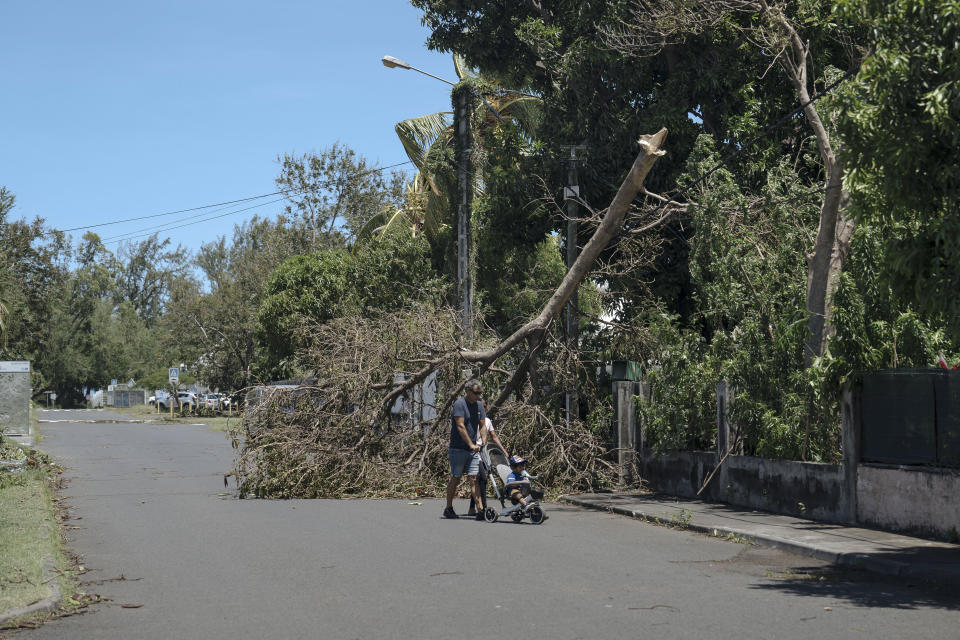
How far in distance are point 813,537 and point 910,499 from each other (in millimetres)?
1309

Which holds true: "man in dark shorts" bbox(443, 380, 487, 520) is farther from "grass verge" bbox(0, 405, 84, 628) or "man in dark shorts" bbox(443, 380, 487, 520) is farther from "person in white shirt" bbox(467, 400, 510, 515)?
"grass verge" bbox(0, 405, 84, 628)

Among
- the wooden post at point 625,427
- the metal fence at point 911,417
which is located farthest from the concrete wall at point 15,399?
the metal fence at point 911,417

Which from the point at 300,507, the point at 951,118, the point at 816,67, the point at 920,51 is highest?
the point at 816,67

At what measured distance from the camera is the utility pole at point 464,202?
2117 centimetres

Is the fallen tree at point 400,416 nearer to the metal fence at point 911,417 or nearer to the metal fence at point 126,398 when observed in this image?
the metal fence at point 911,417

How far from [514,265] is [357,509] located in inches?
764

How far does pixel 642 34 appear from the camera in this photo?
18844mm

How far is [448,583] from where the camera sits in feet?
28.8

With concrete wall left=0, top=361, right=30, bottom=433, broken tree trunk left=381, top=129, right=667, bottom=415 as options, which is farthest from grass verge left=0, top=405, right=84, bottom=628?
concrete wall left=0, top=361, right=30, bottom=433

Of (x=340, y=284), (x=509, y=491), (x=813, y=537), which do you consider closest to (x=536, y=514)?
(x=509, y=491)

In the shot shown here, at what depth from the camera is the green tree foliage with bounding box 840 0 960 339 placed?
27.2ft

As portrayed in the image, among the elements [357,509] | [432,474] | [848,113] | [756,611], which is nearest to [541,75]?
[432,474]

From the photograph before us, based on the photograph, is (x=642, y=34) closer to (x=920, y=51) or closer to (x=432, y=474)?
(x=432, y=474)

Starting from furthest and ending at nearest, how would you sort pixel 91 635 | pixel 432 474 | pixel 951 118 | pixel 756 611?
pixel 432 474 < pixel 951 118 < pixel 756 611 < pixel 91 635
